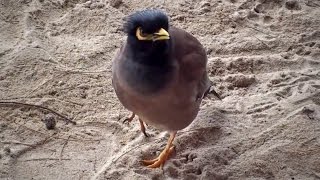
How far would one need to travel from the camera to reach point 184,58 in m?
3.08

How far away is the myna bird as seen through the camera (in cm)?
281

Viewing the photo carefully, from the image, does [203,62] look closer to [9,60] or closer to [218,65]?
[218,65]

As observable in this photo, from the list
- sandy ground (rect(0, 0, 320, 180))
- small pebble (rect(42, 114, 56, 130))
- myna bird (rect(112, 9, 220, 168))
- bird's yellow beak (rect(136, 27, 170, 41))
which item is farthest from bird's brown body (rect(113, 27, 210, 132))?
small pebble (rect(42, 114, 56, 130))

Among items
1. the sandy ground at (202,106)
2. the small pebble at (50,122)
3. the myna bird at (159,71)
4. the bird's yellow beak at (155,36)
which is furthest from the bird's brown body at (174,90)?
the small pebble at (50,122)

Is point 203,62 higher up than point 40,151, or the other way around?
point 203,62

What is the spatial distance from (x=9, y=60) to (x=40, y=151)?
3.32 ft

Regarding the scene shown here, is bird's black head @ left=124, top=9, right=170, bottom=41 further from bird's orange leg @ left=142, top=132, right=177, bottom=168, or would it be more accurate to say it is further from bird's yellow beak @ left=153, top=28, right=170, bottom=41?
bird's orange leg @ left=142, top=132, right=177, bottom=168

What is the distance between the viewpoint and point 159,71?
2.91 m

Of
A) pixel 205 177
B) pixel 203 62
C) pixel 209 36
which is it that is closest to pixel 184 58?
pixel 203 62

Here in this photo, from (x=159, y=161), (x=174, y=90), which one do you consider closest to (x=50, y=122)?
(x=159, y=161)

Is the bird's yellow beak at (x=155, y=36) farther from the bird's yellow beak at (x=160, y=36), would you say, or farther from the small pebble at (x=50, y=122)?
the small pebble at (x=50, y=122)

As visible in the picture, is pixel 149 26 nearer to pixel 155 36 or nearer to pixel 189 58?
pixel 155 36

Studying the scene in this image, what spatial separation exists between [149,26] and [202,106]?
1.39 m

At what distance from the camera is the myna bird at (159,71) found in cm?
281
